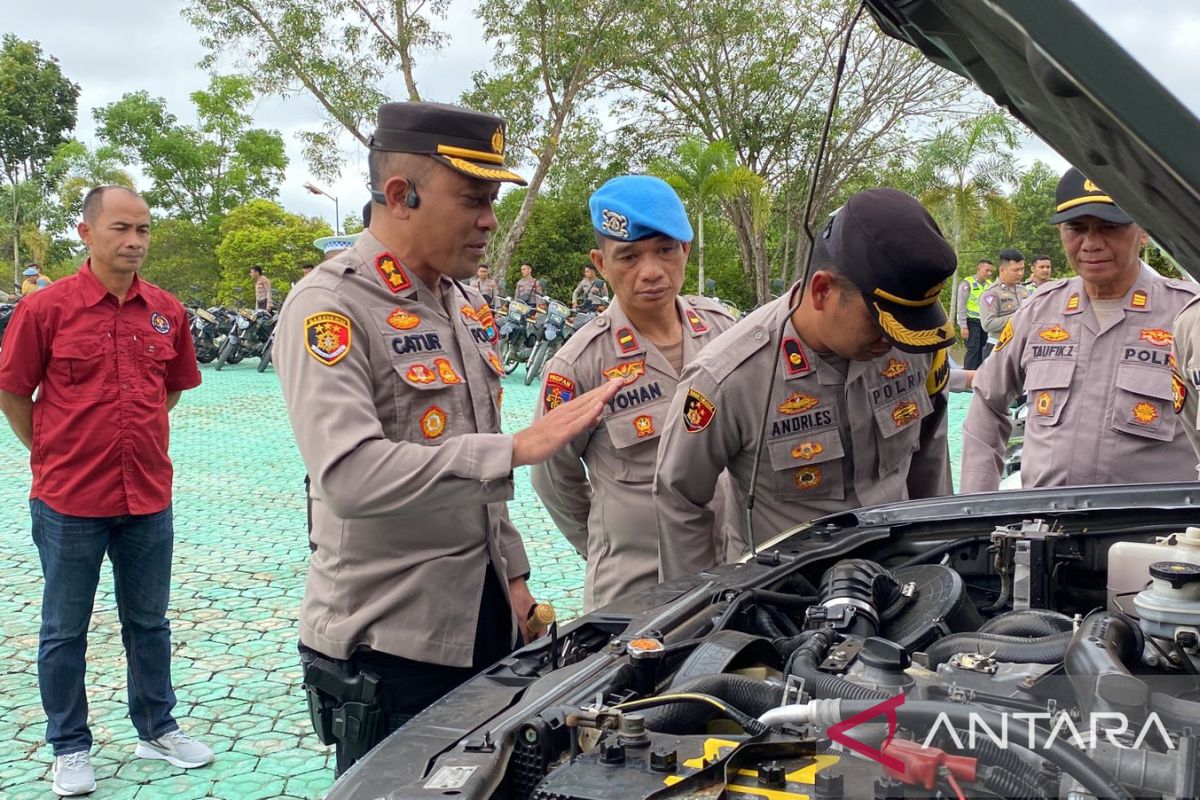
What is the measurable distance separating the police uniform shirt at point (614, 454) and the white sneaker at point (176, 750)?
1.46 meters

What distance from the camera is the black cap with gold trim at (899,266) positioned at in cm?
211

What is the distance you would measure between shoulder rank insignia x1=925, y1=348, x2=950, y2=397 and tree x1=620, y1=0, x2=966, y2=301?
17960 mm

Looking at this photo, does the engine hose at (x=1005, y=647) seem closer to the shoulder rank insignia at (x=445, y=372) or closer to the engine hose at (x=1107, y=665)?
the engine hose at (x=1107, y=665)

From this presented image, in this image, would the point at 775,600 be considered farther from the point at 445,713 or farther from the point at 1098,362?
the point at 1098,362

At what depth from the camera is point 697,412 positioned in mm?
2490

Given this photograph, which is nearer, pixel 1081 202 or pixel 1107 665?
pixel 1107 665

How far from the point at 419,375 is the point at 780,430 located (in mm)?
927

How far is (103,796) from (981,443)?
3.07 m

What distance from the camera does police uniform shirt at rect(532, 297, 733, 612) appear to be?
9.39ft

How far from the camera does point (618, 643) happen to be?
67.0 inches

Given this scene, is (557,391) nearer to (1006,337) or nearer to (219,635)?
(1006,337)

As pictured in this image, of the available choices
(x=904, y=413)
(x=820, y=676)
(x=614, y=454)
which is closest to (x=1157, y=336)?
(x=904, y=413)

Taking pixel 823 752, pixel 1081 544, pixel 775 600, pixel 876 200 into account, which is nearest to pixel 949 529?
pixel 1081 544

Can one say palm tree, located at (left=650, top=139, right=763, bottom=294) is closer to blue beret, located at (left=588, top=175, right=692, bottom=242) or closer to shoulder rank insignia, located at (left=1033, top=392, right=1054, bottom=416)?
shoulder rank insignia, located at (left=1033, top=392, right=1054, bottom=416)
